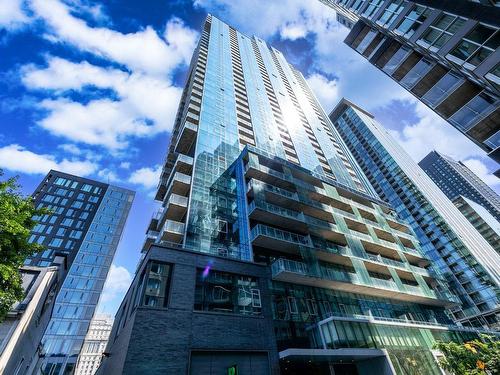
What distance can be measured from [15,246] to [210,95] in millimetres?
34495

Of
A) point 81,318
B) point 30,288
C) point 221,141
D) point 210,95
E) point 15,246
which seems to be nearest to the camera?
point 15,246

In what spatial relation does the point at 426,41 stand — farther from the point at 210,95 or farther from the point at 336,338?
the point at 210,95

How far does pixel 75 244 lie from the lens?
68438 mm

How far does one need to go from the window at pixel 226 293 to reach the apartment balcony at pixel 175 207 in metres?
9.36

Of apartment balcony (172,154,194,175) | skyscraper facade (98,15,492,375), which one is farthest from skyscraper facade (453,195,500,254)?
apartment balcony (172,154,194,175)

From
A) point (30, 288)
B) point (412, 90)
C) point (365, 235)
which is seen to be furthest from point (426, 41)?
point (30, 288)

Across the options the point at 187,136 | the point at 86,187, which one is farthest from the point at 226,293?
the point at 86,187

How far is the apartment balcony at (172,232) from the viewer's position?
22.4 meters

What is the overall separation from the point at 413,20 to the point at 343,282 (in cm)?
2160

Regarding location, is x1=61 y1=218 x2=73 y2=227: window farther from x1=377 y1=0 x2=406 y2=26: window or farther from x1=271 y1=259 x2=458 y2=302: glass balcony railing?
x1=377 y1=0 x2=406 y2=26: window

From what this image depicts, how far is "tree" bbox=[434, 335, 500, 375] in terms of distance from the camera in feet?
50.1

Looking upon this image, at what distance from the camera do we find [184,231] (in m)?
22.5

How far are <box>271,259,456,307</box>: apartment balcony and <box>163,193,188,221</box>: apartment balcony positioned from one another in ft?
35.5

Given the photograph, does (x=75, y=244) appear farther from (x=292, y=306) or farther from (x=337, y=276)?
(x=337, y=276)
